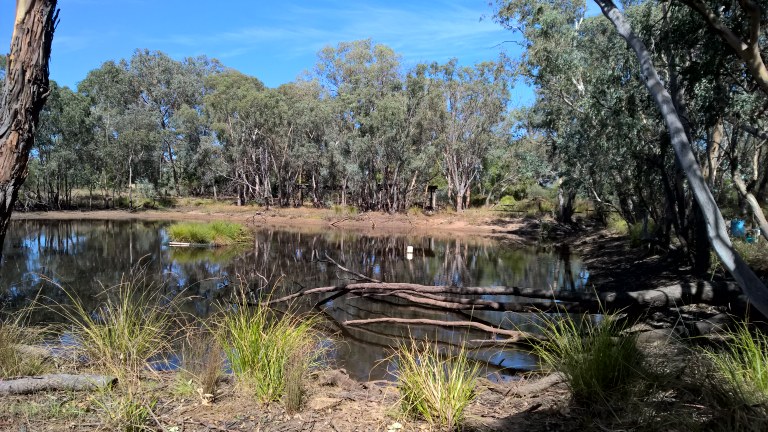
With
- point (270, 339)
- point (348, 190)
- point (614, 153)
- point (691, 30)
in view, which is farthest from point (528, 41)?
point (348, 190)

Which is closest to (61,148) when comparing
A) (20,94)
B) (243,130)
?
(243,130)

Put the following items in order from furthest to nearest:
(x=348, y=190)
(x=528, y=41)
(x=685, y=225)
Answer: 1. (x=348, y=190)
2. (x=528, y=41)
3. (x=685, y=225)

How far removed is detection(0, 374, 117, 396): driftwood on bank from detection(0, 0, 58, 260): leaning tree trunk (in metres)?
1.09

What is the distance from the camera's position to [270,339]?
4695mm

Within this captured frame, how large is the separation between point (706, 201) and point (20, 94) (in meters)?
5.79

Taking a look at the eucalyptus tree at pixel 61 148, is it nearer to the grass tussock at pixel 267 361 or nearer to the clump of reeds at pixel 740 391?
the grass tussock at pixel 267 361

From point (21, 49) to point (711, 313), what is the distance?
862 cm

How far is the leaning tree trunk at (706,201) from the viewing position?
4469 millimetres

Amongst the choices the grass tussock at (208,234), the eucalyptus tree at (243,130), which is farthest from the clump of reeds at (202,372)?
the eucalyptus tree at (243,130)

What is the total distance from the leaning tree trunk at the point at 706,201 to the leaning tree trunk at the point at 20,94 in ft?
18.1

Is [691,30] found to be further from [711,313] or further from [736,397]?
[736,397]

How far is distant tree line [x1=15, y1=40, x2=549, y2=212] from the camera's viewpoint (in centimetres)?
3734

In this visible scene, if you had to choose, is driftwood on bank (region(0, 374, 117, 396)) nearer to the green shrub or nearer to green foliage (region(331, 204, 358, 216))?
the green shrub

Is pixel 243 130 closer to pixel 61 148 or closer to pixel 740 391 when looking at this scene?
pixel 61 148
